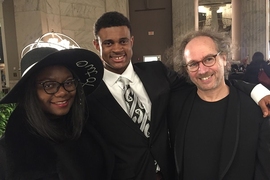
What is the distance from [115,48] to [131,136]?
59 centimetres

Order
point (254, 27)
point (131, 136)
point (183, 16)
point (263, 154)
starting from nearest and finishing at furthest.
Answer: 1. point (263, 154)
2. point (131, 136)
3. point (254, 27)
4. point (183, 16)

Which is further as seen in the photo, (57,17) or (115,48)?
(57,17)

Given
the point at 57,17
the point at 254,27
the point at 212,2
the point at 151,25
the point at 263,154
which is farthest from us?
the point at 212,2

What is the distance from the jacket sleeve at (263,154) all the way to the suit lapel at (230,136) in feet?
0.37

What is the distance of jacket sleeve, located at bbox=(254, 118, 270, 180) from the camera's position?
4.30ft

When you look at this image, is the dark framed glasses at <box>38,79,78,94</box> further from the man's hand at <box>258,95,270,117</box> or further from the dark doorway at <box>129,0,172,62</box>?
the dark doorway at <box>129,0,172,62</box>

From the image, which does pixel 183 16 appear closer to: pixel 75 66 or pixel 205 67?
pixel 205 67

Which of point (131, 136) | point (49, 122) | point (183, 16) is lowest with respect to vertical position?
point (131, 136)

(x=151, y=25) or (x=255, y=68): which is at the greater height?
(x=151, y=25)

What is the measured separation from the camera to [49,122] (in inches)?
48.5

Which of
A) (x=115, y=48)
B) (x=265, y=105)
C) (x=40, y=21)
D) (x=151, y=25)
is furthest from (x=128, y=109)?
(x=151, y=25)

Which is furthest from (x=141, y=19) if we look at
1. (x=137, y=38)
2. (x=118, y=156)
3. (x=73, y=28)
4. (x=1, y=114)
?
(x=118, y=156)

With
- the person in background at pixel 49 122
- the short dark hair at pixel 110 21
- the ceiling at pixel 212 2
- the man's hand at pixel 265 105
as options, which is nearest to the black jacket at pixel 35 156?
the person in background at pixel 49 122

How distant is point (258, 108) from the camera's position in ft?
4.63
